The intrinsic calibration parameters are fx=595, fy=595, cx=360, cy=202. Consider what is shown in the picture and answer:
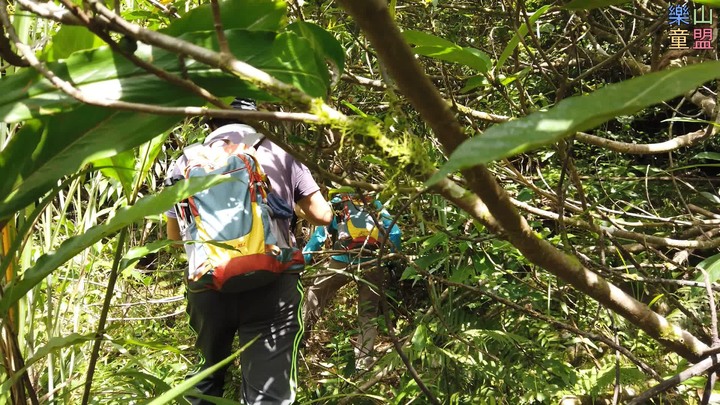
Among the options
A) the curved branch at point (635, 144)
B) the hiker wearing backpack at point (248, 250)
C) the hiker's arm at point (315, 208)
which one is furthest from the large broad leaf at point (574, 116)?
the hiker's arm at point (315, 208)

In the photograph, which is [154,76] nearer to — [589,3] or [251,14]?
[251,14]

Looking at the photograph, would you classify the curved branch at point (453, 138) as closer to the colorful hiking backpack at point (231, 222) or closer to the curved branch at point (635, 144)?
the curved branch at point (635, 144)

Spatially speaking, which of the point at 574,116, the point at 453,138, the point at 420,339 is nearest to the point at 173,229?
the point at 420,339

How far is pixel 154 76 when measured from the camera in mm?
539

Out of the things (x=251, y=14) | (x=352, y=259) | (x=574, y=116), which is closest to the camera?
(x=574, y=116)

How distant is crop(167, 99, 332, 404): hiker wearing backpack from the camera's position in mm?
1744

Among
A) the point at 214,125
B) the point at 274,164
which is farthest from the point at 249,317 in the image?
the point at 214,125

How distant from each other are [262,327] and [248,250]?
36cm

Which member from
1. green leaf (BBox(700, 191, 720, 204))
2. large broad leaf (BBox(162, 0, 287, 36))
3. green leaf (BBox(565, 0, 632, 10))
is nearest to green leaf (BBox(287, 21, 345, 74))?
large broad leaf (BBox(162, 0, 287, 36))

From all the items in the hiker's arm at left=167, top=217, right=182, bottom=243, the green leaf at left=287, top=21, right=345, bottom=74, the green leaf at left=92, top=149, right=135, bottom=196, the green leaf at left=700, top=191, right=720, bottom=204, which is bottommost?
the green leaf at left=700, top=191, right=720, bottom=204

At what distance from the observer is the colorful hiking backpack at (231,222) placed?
1.73 metres

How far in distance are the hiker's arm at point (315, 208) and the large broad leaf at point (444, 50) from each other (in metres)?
1.17

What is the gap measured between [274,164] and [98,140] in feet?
4.26

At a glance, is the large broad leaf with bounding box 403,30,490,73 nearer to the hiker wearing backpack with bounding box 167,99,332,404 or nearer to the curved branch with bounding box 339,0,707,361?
the curved branch with bounding box 339,0,707,361
